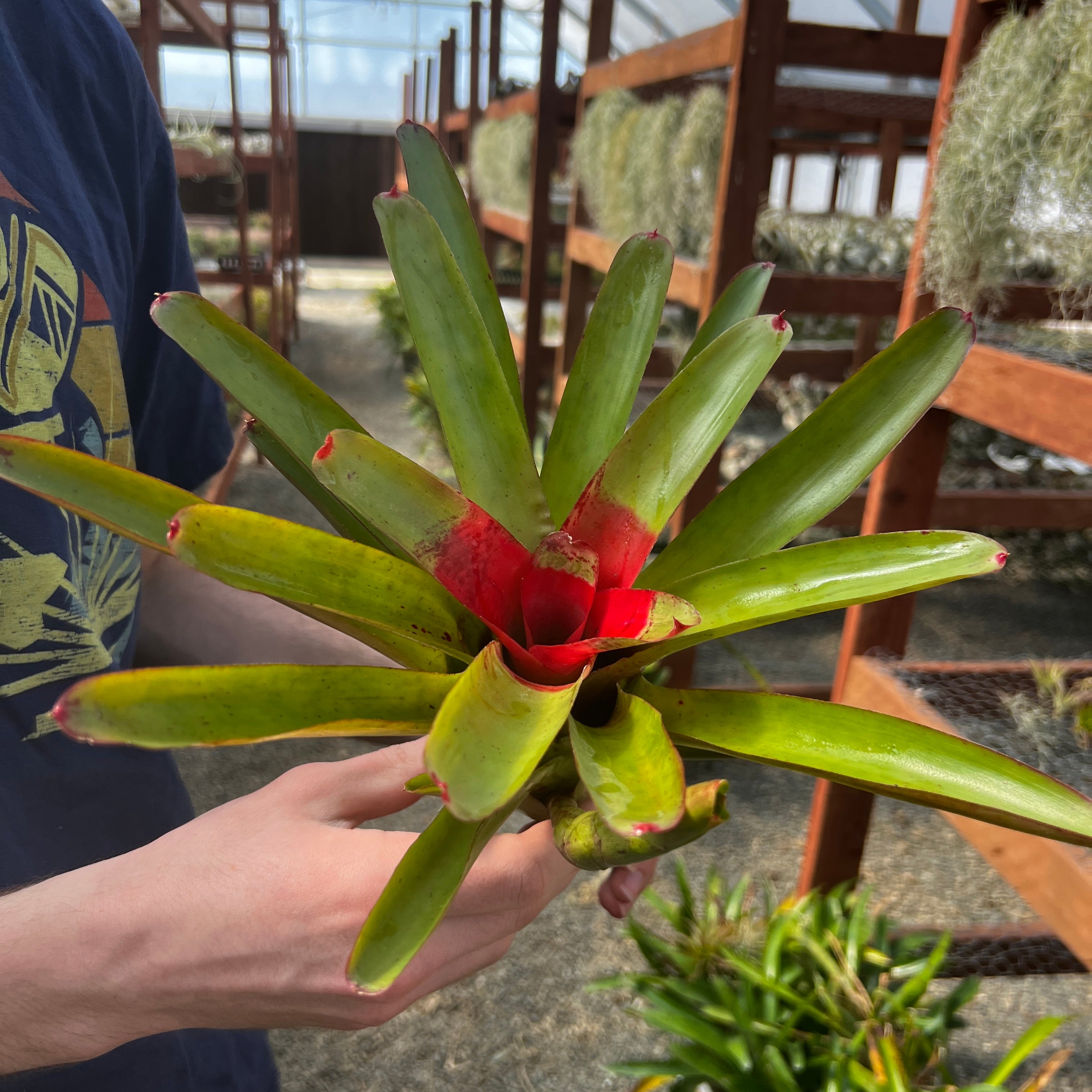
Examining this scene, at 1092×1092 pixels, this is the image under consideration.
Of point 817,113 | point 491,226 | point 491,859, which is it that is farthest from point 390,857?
point 491,226

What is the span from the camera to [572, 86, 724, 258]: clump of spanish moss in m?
1.50

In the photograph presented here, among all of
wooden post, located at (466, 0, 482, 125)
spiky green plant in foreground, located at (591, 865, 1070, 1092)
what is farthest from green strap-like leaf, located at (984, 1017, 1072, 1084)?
wooden post, located at (466, 0, 482, 125)

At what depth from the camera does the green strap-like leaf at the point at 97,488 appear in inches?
10.3

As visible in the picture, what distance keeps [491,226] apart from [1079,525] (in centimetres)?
235

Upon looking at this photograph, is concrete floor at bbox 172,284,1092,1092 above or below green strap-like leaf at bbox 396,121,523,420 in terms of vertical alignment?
below

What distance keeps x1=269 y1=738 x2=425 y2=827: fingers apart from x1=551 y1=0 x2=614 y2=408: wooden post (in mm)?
1866

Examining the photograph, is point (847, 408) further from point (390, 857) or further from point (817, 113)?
point (817, 113)

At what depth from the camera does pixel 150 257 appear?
0.58m

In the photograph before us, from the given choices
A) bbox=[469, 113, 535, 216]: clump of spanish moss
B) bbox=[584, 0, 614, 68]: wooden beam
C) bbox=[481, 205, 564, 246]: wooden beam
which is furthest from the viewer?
bbox=[469, 113, 535, 216]: clump of spanish moss

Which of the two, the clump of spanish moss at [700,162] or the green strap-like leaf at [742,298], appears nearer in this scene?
the green strap-like leaf at [742,298]

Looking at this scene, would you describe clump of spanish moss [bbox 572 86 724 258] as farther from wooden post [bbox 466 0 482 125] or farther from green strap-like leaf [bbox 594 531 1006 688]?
wooden post [bbox 466 0 482 125]

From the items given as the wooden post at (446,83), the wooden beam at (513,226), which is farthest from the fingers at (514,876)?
the wooden post at (446,83)

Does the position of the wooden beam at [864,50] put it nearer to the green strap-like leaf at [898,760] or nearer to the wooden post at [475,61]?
the green strap-like leaf at [898,760]

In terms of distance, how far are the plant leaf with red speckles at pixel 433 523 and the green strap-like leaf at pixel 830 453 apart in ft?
0.24
